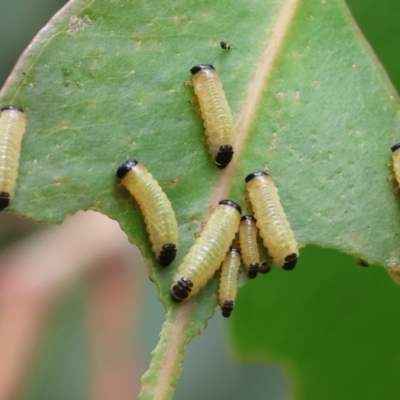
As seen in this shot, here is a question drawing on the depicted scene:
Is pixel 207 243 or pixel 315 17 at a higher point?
pixel 315 17

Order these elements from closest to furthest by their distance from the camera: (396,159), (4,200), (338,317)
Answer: (4,200) → (396,159) → (338,317)

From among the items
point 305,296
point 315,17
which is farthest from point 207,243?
point 305,296

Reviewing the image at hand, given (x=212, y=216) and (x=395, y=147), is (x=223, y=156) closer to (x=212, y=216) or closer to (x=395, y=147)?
(x=212, y=216)

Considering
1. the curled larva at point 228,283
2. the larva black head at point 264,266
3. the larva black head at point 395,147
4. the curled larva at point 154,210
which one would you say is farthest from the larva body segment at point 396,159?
the curled larva at point 154,210

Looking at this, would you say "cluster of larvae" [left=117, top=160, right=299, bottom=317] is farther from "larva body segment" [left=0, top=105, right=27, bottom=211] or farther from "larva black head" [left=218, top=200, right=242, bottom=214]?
"larva body segment" [left=0, top=105, right=27, bottom=211]

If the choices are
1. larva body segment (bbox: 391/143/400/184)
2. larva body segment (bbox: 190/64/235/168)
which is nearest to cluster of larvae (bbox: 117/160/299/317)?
larva body segment (bbox: 190/64/235/168)

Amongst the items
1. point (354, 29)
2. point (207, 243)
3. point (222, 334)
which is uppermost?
point (354, 29)

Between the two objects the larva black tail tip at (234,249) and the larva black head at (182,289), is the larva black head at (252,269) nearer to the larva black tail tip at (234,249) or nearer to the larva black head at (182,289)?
the larva black tail tip at (234,249)

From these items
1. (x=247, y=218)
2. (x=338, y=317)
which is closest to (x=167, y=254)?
(x=247, y=218)

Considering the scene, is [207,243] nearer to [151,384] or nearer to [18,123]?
[151,384]
